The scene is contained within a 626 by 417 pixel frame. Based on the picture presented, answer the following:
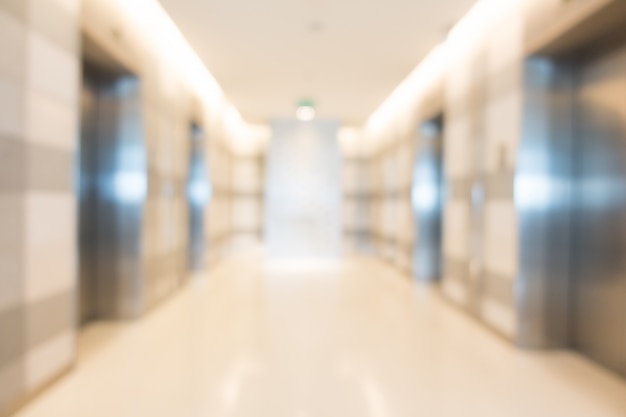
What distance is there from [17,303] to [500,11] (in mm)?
5373

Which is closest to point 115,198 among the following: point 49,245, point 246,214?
point 49,245

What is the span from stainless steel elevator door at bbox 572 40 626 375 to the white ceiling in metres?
1.70

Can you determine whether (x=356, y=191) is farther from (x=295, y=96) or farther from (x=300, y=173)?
(x=295, y=96)

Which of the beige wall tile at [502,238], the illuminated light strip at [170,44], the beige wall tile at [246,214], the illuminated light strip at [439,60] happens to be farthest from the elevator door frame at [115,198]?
the beige wall tile at [246,214]

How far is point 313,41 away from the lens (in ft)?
19.9

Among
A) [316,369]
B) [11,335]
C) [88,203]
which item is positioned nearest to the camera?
[11,335]

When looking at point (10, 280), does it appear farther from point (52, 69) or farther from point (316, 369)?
point (316, 369)

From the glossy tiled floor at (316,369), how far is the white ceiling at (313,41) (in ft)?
12.0

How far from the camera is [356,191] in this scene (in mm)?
13906

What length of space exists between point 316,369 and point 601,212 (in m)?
2.95

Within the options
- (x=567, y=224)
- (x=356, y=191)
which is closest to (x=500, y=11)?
(x=567, y=224)

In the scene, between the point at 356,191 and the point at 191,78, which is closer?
the point at 191,78

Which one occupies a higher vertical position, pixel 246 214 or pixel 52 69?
pixel 52 69

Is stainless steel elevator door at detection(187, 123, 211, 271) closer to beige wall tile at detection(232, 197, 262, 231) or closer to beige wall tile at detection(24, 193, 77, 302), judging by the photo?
beige wall tile at detection(232, 197, 262, 231)
